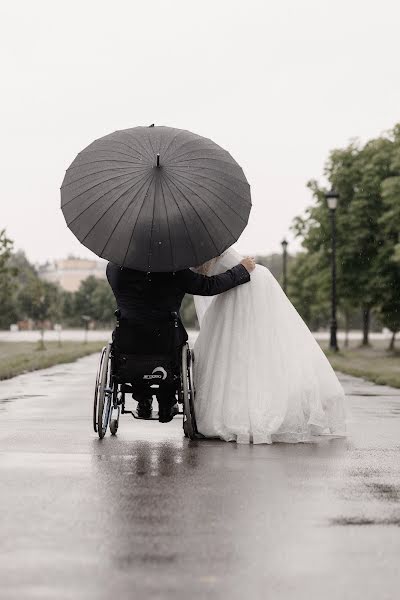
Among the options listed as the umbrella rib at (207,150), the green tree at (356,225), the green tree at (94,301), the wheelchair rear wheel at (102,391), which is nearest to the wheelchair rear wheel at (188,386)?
the wheelchair rear wheel at (102,391)

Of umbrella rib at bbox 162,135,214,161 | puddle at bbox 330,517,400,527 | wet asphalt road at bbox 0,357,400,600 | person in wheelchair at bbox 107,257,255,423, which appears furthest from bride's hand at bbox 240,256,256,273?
puddle at bbox 330,517,400,527

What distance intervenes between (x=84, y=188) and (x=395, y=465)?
11.1 ft

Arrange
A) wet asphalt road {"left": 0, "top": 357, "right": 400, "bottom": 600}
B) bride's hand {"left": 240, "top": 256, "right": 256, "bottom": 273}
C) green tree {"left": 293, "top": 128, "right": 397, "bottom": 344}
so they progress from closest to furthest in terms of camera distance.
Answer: wet asphalt road {"left": 0, "top": 357, "right": 400, "bottom": 600}
bride's hand {"left": 240, "top": 256, "right": 256, "bottom": 273}
green tree {"left": 293, "top": 128, "right": 397, "bottom": 344}

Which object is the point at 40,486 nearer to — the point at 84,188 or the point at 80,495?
the point at 80,495

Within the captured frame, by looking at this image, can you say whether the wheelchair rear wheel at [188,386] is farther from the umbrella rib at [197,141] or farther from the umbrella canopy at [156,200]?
the umbrella rib at [197,141]

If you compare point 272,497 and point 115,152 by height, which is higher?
point 115,152

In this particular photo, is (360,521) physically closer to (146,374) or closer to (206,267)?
(146,374)

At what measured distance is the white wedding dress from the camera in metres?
9.52

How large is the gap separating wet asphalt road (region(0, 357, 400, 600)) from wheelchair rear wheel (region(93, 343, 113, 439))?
22cm

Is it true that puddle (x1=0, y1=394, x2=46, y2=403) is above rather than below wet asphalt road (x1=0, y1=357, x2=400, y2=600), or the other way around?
above

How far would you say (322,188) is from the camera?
51.6 meters

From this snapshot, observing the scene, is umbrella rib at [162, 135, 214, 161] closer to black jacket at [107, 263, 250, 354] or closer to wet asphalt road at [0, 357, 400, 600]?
black jacket at [107, 263, 250, 354]

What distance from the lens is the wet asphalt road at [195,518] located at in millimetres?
4465

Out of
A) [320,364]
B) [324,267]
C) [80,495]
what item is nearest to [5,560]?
[80,495]
